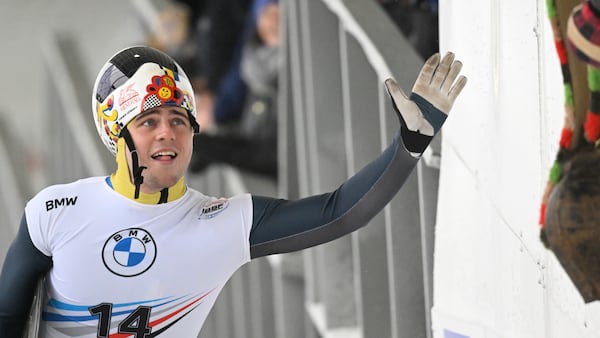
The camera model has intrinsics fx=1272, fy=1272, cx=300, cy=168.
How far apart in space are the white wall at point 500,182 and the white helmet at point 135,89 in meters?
0.56

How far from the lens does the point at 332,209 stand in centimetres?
237

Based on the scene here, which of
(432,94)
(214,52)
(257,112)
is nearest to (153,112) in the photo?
(432,94)

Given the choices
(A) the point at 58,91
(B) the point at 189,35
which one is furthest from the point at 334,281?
(A) the point at 58,91

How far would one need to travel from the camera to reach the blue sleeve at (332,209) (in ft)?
7.38

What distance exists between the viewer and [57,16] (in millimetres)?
10805

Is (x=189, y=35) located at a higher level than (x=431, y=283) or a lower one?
higher

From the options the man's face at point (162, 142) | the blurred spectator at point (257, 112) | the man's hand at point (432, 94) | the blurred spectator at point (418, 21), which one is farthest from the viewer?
the blurred spectator at point (257, 112)

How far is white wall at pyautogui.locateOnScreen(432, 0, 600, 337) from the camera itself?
6.66 ft

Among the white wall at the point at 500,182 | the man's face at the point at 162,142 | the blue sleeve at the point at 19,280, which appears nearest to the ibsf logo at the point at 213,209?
the man's face at the point at 162,142

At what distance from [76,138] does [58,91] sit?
566mm

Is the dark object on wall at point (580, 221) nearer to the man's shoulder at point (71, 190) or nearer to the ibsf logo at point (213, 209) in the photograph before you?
the ibsf logo at point (213, 209)

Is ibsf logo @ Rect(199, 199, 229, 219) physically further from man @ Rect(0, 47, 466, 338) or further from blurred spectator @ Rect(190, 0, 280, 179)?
blurred spectator @ Rect(190, 0, 280, 179)

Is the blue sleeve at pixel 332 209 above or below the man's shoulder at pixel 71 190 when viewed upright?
below

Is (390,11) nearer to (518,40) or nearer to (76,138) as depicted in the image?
(518,40)
